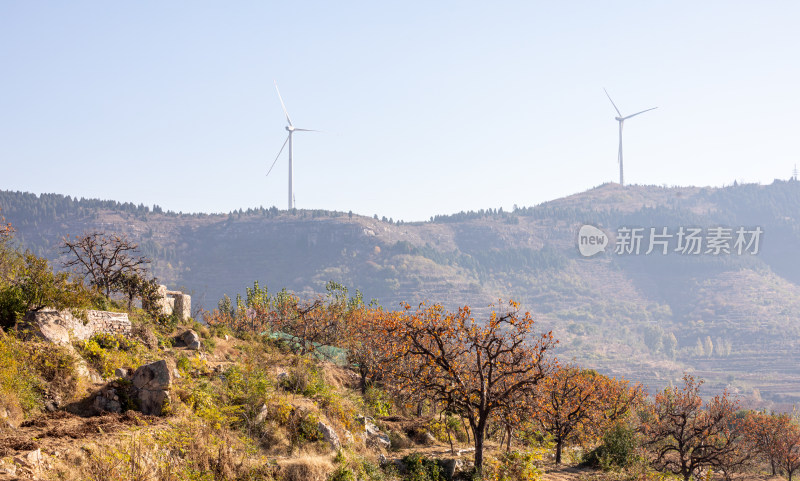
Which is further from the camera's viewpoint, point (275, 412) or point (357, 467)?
point (275, 412)

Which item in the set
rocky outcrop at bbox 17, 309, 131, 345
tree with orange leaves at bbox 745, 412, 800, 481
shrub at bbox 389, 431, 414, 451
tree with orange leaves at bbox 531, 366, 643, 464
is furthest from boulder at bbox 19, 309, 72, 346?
tree with orange leaves at bbox 745, 412, 800, 481

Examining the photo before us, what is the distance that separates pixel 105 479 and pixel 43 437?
305cm

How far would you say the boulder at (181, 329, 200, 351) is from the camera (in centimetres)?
2934

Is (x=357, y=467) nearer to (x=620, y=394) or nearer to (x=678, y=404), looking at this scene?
(x=678, y=404)

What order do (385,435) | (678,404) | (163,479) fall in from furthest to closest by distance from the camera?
(678,404), (385,435), (163,479)

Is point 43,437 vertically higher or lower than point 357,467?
higher

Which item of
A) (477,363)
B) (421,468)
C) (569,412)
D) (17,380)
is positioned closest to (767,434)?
(569,412)

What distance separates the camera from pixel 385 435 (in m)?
24.6

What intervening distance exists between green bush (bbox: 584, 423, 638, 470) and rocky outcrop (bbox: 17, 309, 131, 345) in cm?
2211

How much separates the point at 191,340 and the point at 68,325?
826 centimetres

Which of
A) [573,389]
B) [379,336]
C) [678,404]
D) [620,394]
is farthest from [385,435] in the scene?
[620,394]

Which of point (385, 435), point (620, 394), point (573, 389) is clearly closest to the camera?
point (385, 435)

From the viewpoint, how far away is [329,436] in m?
20.7

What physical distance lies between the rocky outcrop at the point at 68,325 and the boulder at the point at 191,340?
4434 millimetres
